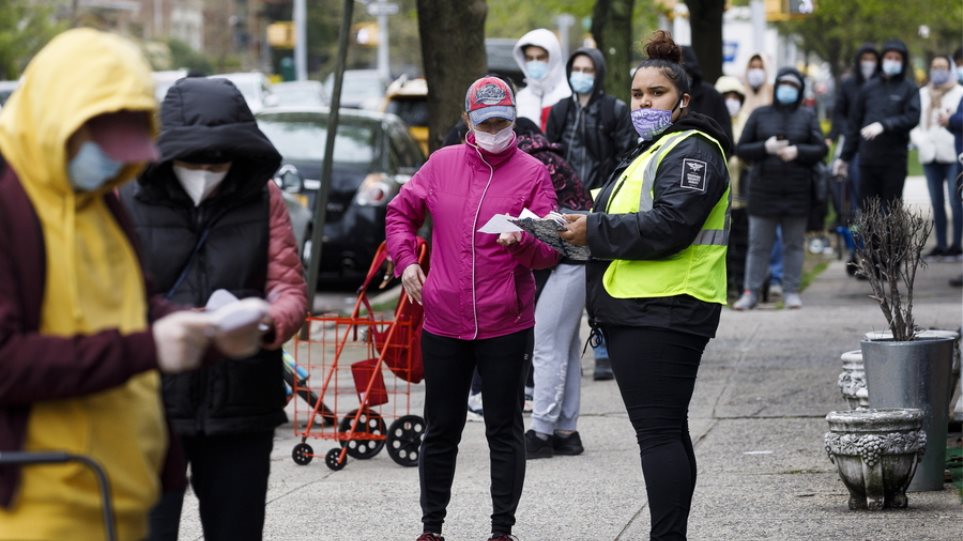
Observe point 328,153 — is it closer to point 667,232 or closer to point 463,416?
point 463,416

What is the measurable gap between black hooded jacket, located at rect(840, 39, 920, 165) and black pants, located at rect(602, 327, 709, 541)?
9691 millimetres

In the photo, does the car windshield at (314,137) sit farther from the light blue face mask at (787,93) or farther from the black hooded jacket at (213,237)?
the black hooded jacket at (213,237)

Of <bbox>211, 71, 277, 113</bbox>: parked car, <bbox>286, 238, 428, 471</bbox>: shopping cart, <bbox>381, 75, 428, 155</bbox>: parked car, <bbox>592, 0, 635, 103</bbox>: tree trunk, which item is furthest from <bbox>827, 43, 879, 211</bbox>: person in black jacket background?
<bbox>211, 71, 277, 113</bbox>: parked car

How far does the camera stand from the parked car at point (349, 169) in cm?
1533

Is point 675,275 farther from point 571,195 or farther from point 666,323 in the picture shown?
point 571,195

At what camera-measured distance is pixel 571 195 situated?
8.03 metres

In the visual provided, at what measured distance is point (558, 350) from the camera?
8180 millimetres

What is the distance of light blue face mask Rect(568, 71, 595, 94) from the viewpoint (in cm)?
901

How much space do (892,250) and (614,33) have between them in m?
8.53

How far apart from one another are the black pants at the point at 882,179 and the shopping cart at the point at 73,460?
1242cm

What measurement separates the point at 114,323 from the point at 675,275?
8.51 ft

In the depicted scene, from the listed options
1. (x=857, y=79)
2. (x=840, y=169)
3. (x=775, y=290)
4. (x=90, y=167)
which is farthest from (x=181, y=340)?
(x=840, y=169)

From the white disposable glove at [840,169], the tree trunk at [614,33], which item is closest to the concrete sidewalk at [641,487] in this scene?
the tree trunk at [614,33]

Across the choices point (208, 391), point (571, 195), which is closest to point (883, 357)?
point (571, 195)
